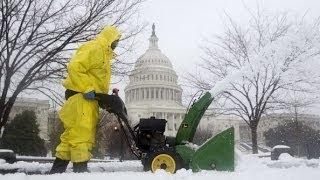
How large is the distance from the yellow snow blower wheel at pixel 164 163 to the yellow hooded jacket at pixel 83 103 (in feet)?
2.15

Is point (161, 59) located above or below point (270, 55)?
above

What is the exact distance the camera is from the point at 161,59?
8562 centimetres

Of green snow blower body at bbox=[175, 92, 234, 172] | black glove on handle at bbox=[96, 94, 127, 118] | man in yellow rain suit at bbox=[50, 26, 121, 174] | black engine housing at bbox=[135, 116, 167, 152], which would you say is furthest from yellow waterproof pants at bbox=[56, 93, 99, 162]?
green snow blower body at bbox=[175, 92, 234, 172]

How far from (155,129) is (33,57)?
811 cm

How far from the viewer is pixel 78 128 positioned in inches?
165

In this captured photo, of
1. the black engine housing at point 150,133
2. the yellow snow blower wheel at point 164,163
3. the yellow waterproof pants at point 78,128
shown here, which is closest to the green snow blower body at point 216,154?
the yellow snow blower wheel at point 164,163

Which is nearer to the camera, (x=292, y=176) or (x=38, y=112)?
(x=292, y=176)

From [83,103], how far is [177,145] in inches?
41.4

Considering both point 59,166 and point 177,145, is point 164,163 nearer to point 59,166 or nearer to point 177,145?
point 177,145

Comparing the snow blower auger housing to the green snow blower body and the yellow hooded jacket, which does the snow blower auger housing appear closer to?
the green snow blower body

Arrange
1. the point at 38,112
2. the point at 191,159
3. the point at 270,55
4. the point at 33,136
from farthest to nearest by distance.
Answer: the point at 38,112
the point at 33,136
the point at 270,55
the point at 191,159

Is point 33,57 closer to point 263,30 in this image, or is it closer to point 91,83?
point 91,83

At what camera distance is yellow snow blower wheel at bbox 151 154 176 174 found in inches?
163

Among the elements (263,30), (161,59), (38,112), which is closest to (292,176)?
(263,30)
